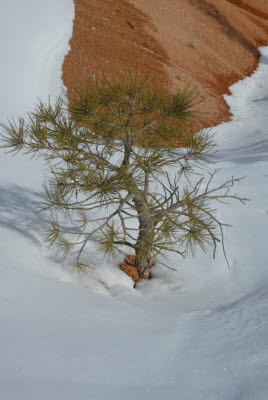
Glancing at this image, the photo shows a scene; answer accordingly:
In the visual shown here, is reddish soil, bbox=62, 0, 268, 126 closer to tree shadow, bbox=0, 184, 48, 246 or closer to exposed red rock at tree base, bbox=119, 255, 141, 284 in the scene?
tree shadow, bbox=0, 184, 48, 246

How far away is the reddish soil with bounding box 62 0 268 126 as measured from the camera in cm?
836

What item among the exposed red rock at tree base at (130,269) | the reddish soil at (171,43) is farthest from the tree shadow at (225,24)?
the exposed red rock at tree base at (130,269)

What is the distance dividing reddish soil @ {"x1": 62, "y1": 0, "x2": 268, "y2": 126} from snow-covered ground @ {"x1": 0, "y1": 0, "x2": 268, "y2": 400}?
14.2 ft

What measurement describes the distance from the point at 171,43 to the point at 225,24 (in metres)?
3.82


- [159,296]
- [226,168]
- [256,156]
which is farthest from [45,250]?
[256,156]

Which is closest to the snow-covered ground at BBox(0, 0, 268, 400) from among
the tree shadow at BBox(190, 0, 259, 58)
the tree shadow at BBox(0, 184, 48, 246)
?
the tree shadow at BBox(0, 184, 48, 246)

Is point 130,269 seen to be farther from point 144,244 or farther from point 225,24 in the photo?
point 225,24

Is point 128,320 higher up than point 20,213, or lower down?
lower down

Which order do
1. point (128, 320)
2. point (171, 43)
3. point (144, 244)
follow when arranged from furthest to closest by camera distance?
A: 1. point (171, 43)
2. point (144, 244)
3. point (128, 320)

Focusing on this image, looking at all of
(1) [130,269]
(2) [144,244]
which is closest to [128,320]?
(2) [144,244]

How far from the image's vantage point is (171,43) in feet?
33.6

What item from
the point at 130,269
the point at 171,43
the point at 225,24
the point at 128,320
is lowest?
the point at 130,269

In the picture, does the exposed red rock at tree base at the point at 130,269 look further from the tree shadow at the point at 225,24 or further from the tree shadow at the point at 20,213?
the tree shadow at the point at 225,24

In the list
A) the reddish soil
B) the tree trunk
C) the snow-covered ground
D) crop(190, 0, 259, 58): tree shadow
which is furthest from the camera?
crop(190, 0, 259, 58): tree shadow
